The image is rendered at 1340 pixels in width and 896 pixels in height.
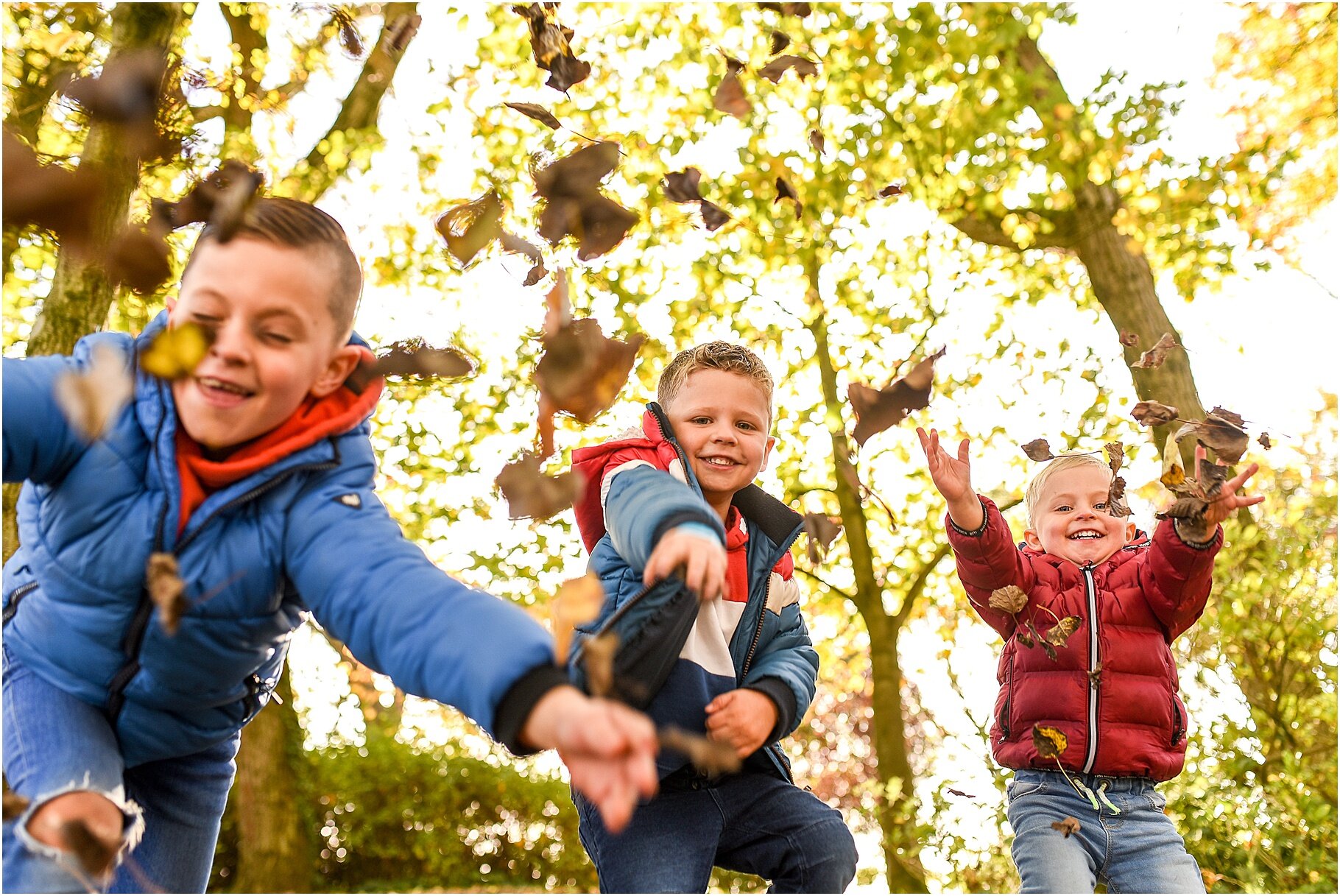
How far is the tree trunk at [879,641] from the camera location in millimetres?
6852

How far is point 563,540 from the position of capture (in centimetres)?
714

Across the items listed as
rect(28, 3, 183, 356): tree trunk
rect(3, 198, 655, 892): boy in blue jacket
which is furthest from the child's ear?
rect(28, 3, 183, 356): tree trunk

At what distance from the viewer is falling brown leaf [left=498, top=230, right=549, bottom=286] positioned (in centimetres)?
219

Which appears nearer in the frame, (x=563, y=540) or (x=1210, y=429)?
(x=1210, y=429)

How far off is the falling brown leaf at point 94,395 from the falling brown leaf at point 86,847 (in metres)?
0.65

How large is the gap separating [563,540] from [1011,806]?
4.45 m

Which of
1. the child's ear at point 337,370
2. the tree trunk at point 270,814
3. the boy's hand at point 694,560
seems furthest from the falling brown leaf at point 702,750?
the tree trunk at point 270,814

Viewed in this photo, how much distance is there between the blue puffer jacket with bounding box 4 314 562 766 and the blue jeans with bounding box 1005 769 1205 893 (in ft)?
7.14

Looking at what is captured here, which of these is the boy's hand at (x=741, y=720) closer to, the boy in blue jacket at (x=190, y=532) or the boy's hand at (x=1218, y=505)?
the boy in blue jacket at (x=190, y=532)

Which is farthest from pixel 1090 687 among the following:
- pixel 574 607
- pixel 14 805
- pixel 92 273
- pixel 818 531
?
pixel 92 273

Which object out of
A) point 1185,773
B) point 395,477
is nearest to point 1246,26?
point 1185,773

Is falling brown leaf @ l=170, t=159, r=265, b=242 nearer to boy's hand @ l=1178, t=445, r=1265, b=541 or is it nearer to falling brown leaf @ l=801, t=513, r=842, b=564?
falling brown leaf @ l=801, t=513, r=842, b=564

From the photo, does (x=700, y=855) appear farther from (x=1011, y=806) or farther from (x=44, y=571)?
(x=44, y=571)

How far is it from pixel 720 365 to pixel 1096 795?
5.62ft
